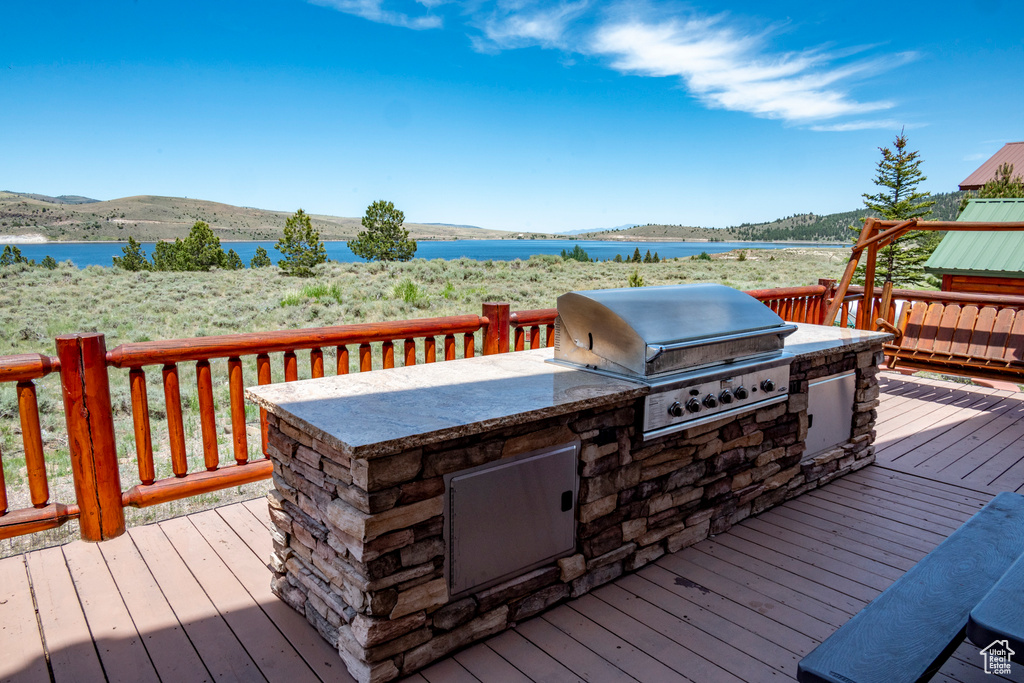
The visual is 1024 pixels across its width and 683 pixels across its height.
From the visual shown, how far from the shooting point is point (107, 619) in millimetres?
2242

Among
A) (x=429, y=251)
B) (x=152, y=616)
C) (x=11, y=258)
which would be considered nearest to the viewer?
(x=152, y=616)

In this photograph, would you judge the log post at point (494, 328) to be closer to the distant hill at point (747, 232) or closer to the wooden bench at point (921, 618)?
the wooden bench at point (921, 618)

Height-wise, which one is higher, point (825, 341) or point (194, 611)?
point (825, 341)

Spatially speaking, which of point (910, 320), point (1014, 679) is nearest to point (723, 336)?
point (1014, 679)

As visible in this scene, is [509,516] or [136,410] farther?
[136,410]

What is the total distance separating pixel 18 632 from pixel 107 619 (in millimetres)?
285

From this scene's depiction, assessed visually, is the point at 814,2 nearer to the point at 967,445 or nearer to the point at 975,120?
the point at 967,445

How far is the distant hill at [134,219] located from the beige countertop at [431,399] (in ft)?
122

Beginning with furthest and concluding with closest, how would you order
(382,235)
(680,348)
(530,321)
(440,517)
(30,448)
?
(382,235)
(530,321)
(30,448)
(680,348)
(440,517)

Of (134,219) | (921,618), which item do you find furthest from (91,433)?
(134,219)

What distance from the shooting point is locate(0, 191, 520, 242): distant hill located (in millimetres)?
45516

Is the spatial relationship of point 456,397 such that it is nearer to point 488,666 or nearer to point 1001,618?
point 488,666

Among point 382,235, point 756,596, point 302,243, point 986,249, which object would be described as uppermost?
point 382,235

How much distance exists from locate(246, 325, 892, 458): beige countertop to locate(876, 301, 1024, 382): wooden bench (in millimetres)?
4505
